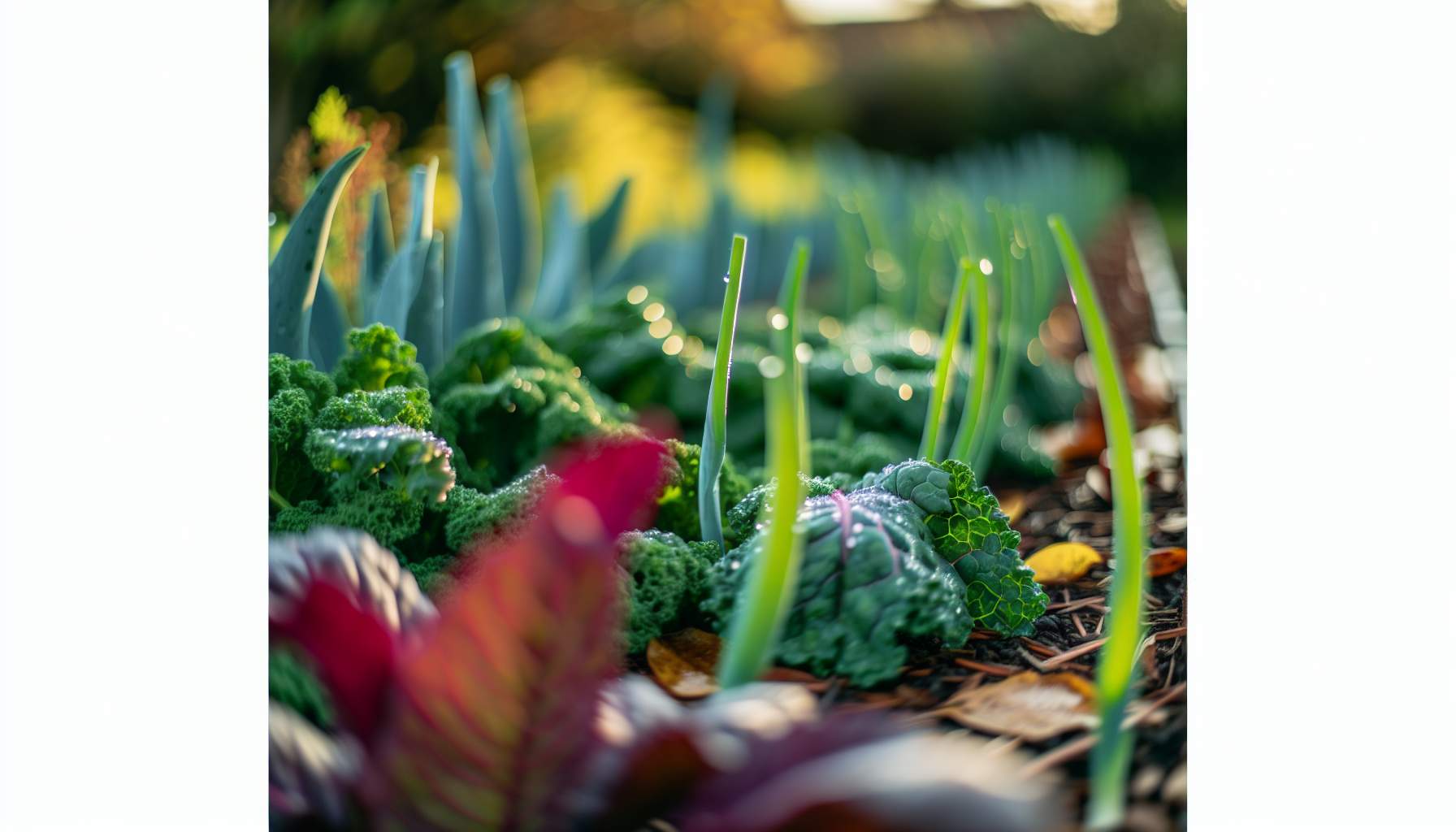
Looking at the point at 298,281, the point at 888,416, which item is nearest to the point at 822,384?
the point at 888,416

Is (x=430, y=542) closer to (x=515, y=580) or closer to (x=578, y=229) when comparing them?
(x=515, y=580)

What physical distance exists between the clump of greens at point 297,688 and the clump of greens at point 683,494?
32 cm

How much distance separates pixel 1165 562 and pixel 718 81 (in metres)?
1.96

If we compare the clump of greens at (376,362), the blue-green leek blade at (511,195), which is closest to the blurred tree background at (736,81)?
→ the blue-green leek blade at (511,195)

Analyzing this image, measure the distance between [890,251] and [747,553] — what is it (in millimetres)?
1286

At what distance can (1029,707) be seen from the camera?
0.69 metres

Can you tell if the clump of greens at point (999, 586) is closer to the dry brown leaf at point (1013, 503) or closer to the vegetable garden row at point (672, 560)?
the vegetable garden row at point (672, 560)

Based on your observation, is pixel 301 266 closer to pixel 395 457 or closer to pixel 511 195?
pixel 395 457

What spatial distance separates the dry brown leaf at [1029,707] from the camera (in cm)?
67

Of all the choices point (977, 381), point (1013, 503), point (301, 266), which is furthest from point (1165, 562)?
point (301, 266)

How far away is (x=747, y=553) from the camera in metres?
0.72

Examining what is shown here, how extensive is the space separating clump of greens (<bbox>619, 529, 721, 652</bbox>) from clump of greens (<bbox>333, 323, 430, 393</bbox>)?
0.93 feet

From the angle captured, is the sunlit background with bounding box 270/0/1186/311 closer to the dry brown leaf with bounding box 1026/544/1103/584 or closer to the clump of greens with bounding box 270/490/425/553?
the clump of greens with bounding box 270/490/425/553

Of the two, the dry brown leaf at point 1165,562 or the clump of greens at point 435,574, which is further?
the dry brown leaf at point 1165,562
